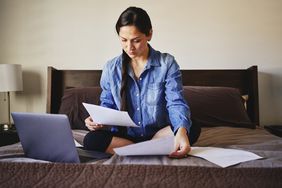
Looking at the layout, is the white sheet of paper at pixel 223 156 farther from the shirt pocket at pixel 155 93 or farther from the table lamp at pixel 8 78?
the table lamp at pixel 8 78

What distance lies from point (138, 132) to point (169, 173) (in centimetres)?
61

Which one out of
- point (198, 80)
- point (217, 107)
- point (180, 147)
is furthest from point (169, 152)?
point (198, 80)

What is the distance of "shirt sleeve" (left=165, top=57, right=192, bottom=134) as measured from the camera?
1.08m

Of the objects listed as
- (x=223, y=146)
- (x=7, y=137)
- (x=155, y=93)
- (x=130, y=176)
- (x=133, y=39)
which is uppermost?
(x=133, y=39)

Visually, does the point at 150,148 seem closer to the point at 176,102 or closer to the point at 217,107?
the point at 176,102

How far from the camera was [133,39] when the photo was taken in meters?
1.17

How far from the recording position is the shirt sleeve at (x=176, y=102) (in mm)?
1079

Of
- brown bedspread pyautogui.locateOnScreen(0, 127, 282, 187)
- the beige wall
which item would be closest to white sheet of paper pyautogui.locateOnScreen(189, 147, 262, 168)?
brown bedspread pyautogui.locateOnScreen(0, 127, 282, 187)

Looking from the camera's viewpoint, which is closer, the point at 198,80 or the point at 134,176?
the point at 134,176

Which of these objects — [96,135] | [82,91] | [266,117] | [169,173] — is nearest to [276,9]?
[266,117]

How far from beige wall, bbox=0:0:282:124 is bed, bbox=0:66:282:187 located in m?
0.16

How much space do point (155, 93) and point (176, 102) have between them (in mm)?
126

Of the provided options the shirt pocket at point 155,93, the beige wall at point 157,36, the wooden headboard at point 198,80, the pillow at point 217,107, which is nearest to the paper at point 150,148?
the shirt pocket at point 155,93

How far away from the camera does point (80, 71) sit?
232 centimetres
